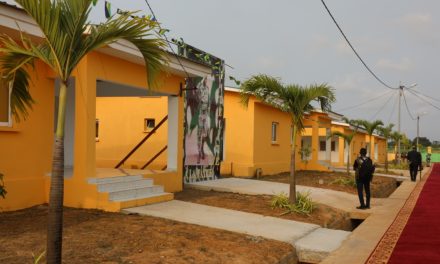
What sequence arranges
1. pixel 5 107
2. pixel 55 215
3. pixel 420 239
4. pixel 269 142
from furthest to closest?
1. pixel 269 142
2. pixel 5 107
3. pixel 420 239
4. pixel 55 215

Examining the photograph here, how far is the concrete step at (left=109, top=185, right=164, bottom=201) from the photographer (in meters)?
9.59

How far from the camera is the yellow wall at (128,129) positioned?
18.9 meters

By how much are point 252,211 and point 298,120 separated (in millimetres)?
2604

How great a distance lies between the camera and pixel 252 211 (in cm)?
1087

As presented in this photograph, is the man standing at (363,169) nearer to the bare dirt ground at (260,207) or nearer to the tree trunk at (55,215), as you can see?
the bare dirt ground at (260,207)

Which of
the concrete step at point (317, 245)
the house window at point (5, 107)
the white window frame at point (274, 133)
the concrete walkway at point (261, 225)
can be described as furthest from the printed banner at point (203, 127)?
the concrete step at point (317, 245)

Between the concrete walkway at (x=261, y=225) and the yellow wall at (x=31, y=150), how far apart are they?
2.06 meters

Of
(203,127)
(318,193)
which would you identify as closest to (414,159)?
(318,193)

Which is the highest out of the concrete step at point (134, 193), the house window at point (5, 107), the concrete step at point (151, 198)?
the house window at point (5, 107)

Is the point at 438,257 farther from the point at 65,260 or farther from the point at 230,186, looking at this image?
the point at 230,186

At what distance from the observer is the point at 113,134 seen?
64.1ft

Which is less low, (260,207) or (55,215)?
(55,215)

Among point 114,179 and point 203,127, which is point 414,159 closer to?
point 203,127

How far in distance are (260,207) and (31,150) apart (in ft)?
17.8
